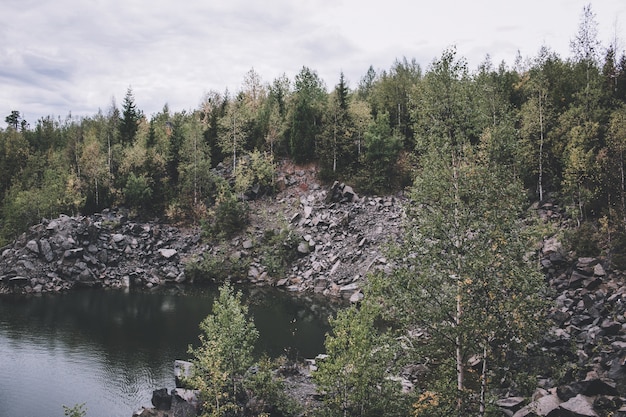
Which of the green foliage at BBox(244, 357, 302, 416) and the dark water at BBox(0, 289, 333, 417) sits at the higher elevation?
the green foliage at BBox(244, 357, 302, 416)

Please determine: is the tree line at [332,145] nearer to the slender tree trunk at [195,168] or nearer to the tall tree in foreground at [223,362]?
the slender tree trunk at [195,168]

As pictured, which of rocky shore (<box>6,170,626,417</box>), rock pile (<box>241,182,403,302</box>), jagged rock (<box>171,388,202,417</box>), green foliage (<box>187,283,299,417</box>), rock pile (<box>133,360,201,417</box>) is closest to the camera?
green foliage (<box>187,283,299,417</box>)

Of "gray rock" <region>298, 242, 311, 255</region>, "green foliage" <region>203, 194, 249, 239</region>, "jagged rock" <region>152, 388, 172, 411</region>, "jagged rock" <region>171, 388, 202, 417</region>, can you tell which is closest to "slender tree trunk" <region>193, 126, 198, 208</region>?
"green foliage" <region>203, 194, 249, 239</region>

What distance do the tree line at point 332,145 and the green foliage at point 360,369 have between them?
82.9 feet

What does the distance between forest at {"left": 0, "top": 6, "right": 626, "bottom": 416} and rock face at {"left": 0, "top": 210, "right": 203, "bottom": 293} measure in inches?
262

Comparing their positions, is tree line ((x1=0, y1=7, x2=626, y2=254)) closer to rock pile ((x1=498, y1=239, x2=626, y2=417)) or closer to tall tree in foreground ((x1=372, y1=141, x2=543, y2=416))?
rock pile ((x1=498, y1=239, x2=626, y2=417))

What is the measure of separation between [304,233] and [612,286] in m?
40.9

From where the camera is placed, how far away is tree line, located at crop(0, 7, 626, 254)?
45.3 meters

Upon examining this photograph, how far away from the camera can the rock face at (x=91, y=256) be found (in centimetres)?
6016

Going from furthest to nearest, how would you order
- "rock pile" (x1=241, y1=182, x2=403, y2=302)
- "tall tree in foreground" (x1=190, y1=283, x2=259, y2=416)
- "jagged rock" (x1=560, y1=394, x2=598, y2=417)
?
"rock pile" (x1=241, y1=182, x2=403, y2=302) < "tall tree in foreground" (x1=190, y1=283, x2=259, y2=416) < "jagged rock" (x1=560, y1=394, x2=598, y2=417)

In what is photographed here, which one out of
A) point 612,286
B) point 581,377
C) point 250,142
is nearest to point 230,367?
point 581,377

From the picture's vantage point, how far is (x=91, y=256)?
64.0 meters

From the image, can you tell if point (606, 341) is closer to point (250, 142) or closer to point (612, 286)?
point (612, 286)

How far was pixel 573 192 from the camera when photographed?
1745 inches
